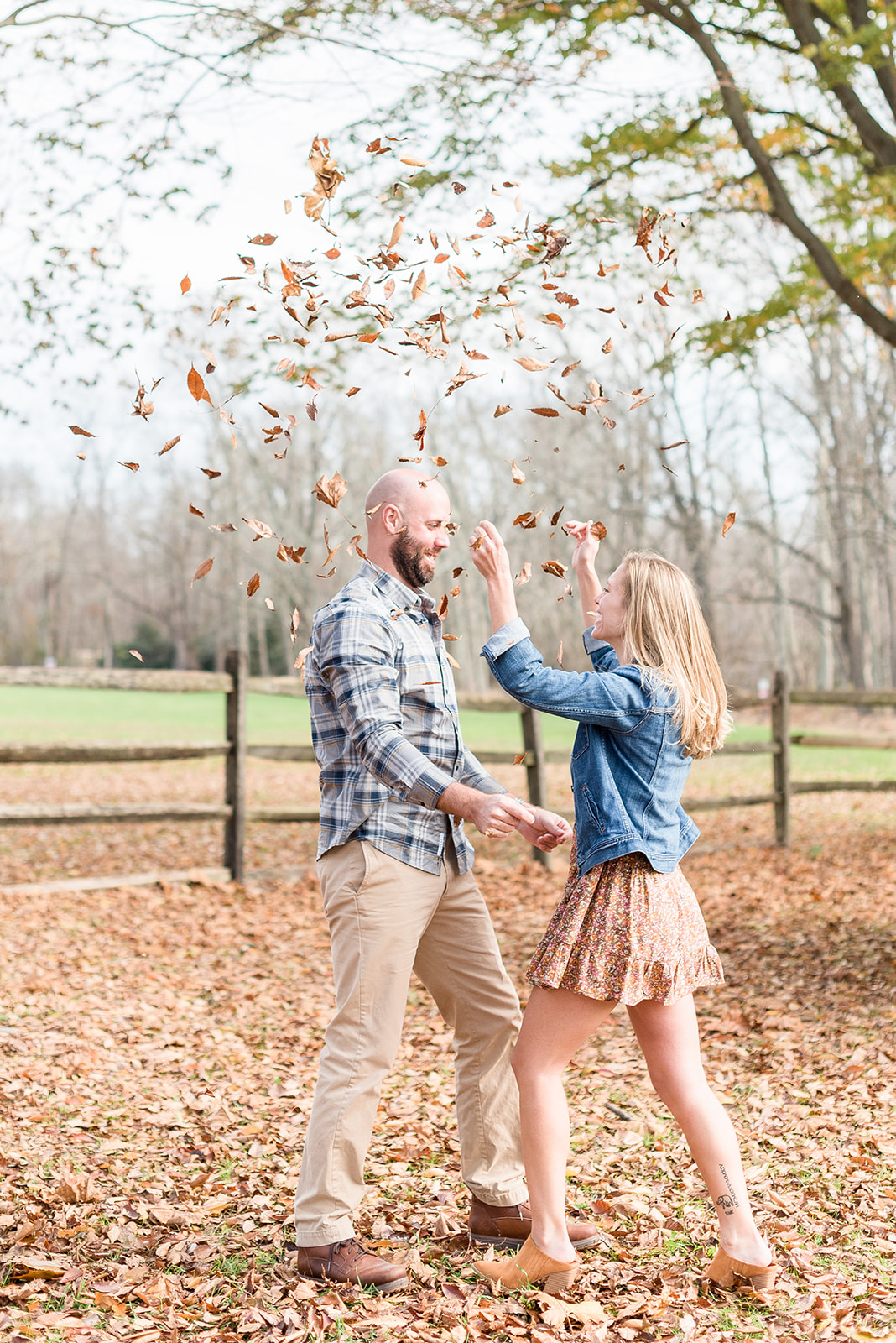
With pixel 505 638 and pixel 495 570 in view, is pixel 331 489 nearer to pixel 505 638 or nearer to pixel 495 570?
pixel 495 570

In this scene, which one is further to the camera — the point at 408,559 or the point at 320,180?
the point at 408,559

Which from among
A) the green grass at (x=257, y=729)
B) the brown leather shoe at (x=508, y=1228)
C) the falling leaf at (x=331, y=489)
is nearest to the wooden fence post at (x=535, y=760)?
the green grass at (x=257, y=729)

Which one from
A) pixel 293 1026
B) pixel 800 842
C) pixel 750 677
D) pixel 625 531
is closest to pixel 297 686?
pixel 293 1026

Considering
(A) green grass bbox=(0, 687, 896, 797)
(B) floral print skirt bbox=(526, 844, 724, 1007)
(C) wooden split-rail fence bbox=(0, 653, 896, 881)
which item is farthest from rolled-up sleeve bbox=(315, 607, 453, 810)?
(A) green grass bbox=(0, 687, 896, 797)

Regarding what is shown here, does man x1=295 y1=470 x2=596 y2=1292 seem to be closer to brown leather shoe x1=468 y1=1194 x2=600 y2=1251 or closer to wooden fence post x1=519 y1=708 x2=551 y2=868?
brown leather shoe x1=468 y1=1194 x2=600 y2=1251

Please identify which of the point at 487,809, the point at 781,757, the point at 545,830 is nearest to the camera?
the point at 487,809

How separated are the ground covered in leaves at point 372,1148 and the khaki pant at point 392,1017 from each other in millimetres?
236

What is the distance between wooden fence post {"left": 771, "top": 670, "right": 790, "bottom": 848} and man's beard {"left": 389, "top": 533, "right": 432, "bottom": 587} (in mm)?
7659

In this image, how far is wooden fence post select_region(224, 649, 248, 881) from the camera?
810 centimetres

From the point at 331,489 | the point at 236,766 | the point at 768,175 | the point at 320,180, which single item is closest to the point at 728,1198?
the point at 331,489

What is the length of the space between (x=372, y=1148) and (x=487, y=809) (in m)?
1.77

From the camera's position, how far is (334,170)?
2.75 metres

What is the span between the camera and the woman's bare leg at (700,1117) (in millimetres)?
2557

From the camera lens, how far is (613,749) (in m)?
2.62
